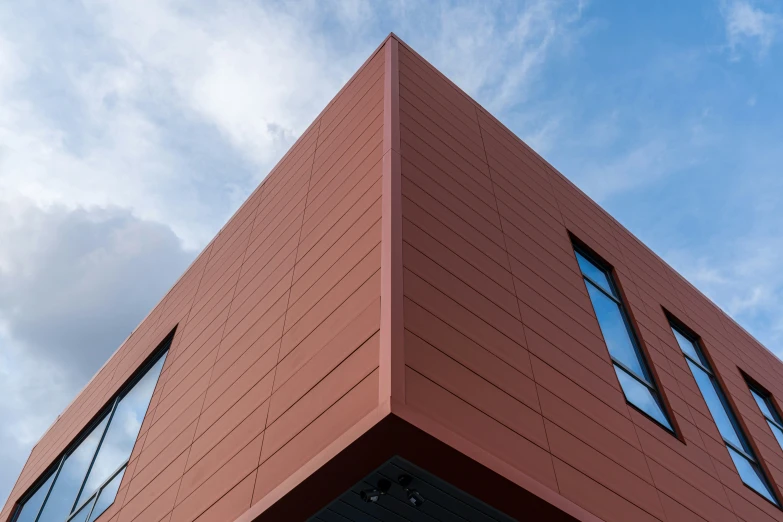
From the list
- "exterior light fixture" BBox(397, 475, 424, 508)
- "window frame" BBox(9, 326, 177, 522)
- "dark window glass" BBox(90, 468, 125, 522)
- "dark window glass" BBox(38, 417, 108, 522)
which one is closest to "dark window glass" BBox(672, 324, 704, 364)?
"exterior light fixture" BBox(397, 475, 424, 508)

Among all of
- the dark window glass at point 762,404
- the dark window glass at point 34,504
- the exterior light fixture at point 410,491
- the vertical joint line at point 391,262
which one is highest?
the dark window glass at point 762,404

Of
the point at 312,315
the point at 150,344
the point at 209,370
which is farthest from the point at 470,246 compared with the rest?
the point at 150,344

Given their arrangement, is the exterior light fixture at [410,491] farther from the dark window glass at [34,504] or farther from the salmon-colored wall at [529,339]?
the dark window glass at [34,504]

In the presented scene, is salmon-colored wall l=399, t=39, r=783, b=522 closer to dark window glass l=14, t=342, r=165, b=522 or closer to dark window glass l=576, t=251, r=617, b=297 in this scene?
dark window glass l=576, t=251, r=617, b=297

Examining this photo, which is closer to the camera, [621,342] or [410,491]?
[410,491]

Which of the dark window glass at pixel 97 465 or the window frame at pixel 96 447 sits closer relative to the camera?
the dark window glass at pixel 97 465

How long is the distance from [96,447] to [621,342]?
31.5 ft

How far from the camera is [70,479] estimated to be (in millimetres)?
12984

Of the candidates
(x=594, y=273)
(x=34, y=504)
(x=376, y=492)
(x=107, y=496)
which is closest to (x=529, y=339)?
Result: (x=376, y=492)

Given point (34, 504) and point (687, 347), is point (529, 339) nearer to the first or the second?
point (687, 347)

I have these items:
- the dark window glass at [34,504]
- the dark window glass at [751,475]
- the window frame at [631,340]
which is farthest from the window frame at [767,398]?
the dark window glass at [34,504]

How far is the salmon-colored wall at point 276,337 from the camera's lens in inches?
248

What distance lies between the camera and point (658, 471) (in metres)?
8.01

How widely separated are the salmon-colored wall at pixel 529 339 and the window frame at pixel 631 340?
11cm
